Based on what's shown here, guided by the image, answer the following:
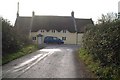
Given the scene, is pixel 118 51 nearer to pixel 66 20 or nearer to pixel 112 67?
pixel 112 67

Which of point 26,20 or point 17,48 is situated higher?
point 26,20

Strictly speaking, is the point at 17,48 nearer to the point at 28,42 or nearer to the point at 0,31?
the point at 0,31

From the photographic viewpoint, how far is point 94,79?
41.3 feet

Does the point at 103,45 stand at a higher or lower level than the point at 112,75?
higher

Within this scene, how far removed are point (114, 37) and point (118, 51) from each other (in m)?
0.77

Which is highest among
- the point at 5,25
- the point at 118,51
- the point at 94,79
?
the point at 5,25

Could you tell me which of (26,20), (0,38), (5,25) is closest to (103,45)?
(0,38)

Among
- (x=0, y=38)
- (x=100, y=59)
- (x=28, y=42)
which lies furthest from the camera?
(x=28, y=42)

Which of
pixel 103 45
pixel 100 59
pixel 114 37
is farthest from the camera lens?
pixel 100 59

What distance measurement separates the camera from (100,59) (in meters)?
15.3

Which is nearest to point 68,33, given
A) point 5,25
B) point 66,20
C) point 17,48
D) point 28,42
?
point 66,20

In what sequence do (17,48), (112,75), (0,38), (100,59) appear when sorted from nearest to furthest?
1. (112,75)
2. (100,59)
3. (0,38)
4. (17,48)

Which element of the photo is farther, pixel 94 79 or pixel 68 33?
pixel 68 33

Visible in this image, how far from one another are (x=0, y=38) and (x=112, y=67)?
40.2 feet
